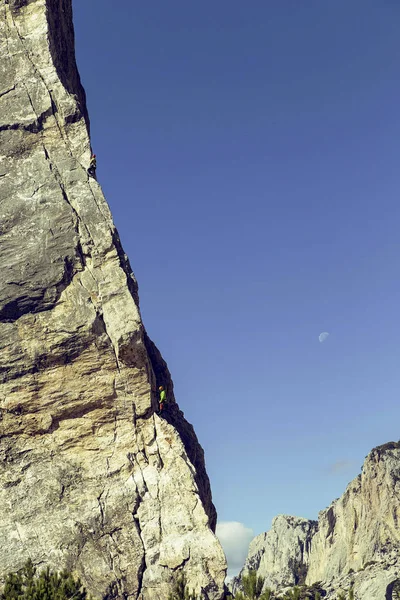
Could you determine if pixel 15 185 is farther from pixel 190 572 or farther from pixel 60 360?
pixel 190 572

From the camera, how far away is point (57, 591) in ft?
120

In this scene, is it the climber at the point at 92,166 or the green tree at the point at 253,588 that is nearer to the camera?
the green tree at the point at 253,588

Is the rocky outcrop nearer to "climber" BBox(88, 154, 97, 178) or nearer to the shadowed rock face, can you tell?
the shadowed rock face

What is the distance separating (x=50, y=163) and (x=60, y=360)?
16808mm

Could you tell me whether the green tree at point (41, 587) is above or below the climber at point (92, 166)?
below

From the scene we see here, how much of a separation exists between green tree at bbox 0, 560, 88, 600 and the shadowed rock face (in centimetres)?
438

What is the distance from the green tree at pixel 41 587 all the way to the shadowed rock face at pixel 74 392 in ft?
14.4

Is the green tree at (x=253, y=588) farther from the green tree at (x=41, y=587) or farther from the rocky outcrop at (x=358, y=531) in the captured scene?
the rocky outcrop at (x=358, y=531)

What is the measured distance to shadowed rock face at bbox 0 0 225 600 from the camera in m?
44.1

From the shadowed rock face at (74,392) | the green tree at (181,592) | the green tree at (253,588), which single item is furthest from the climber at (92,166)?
the green tree at (253,588)

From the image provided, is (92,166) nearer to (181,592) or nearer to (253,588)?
(181,592)

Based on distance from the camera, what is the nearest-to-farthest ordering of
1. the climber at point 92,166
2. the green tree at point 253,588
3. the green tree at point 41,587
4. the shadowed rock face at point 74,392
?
the green tree at point 41,587
the green tree at point 253,588
the shadowed rock face at point 74,392
the climber at point 92,166

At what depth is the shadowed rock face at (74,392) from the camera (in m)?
44.1

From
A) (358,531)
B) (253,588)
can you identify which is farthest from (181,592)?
(358,531)
